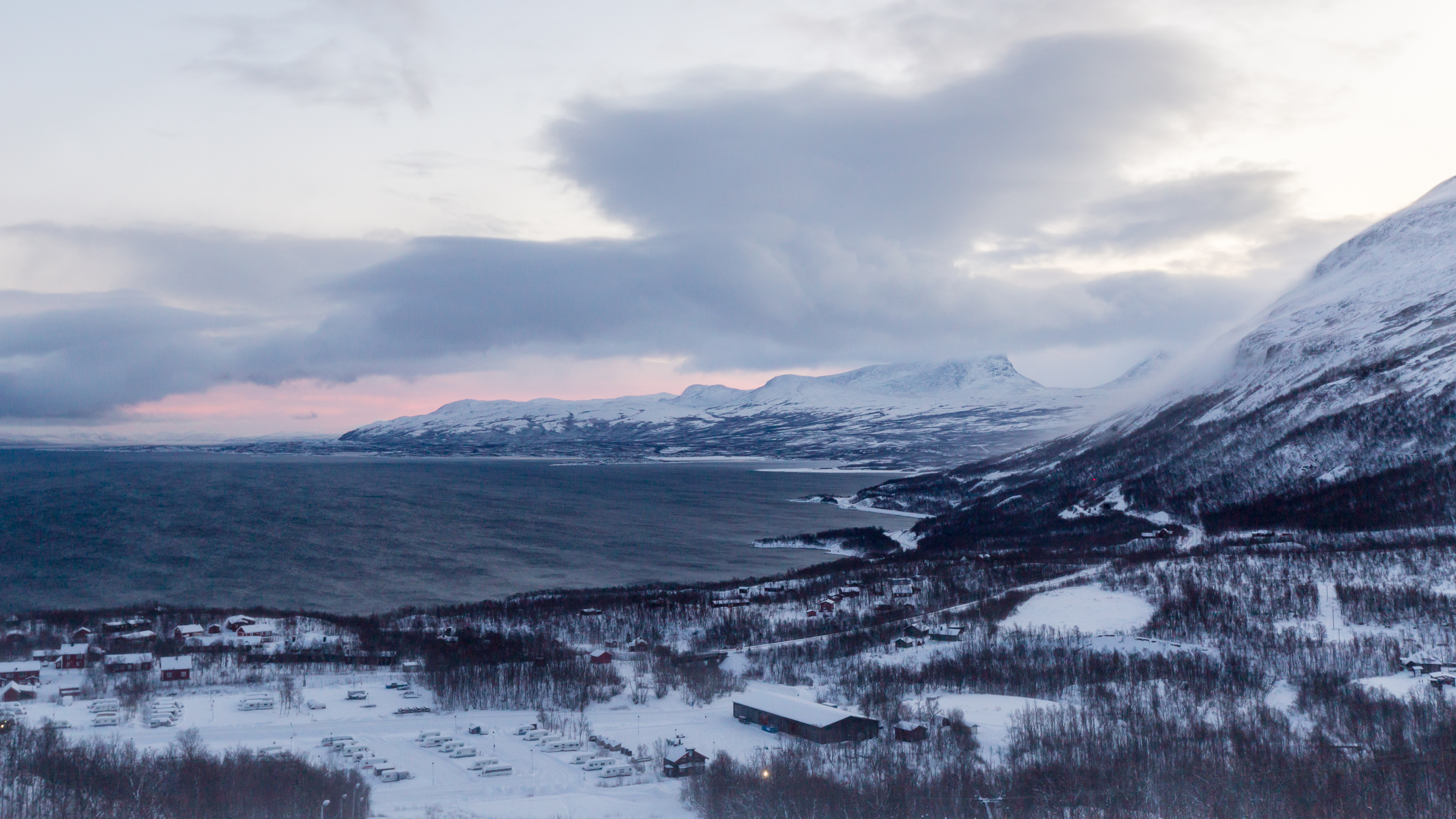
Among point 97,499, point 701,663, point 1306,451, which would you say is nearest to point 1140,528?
point 1306,451

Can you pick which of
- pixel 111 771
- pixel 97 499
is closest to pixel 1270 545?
pixel 111 771

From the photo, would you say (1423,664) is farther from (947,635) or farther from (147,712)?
(147,712)

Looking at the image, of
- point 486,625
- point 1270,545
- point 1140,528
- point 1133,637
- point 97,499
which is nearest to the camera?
point 1133,637

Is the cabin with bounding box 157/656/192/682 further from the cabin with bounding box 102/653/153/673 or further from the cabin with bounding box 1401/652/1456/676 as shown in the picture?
the cabin with bounding box 1401/652/1456/676

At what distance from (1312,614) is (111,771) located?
63054 mm

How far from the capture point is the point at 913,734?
37.1 metres

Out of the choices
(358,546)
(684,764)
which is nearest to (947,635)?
(684,764)

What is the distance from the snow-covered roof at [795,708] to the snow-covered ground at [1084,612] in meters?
23.2

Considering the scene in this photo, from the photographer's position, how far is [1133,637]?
54375 mm

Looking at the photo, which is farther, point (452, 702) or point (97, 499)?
point (97, 499)

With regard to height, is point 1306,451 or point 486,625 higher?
point 1306,451

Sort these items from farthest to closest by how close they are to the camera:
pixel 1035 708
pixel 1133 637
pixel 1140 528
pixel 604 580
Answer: pixel 1140 528, pixel 604 580, pixel 1133 637, pixel 1035 708

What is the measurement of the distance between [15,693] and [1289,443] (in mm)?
125402

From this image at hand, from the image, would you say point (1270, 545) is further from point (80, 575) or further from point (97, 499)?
point (97, 499)
